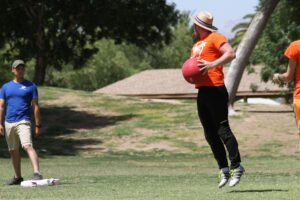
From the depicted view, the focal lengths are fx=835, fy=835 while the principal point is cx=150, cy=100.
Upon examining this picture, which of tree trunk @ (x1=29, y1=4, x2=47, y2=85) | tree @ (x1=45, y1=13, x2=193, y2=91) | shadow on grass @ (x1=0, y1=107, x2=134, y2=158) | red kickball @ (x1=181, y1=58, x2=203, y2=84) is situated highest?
red kickball @ (x1=181, y1=58, x2=203, y2=84)

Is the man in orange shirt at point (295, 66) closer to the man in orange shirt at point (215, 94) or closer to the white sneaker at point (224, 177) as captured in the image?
the man in orange shirt at point (215, 94)

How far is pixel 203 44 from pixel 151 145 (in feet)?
66.5

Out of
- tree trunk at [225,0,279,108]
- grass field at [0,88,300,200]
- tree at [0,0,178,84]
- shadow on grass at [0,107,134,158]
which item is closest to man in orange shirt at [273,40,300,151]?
grass field at [0,88,300,200]

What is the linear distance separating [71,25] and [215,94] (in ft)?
114

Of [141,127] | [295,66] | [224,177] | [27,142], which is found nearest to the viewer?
[295,66]

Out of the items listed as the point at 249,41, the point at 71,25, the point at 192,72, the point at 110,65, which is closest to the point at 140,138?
the point at 249,41

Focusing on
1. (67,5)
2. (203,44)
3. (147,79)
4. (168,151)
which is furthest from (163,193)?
(147,79)

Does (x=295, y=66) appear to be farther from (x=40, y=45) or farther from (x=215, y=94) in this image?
(x=40, y=45)

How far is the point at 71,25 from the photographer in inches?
1750

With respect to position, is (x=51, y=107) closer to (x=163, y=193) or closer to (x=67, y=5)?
(x=67, y=5)

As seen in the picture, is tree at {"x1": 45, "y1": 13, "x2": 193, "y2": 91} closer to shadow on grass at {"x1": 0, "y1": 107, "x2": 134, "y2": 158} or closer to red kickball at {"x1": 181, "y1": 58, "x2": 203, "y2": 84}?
shadow on grass at {"x1": 0, "y1": 107, "x2": 134, "y2": 158}

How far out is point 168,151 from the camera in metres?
29.4

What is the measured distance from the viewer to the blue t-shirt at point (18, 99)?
13367mm

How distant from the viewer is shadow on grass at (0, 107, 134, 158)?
A: 29016 millimetres
